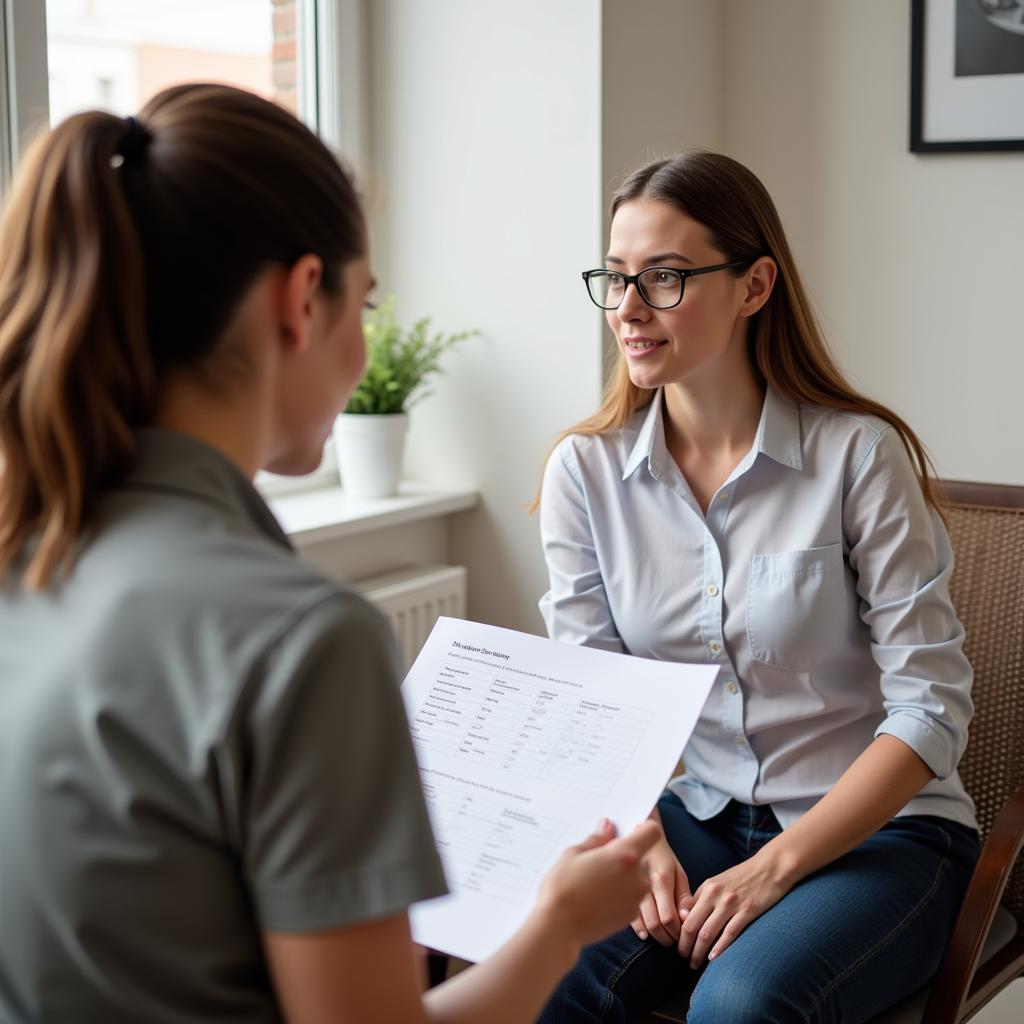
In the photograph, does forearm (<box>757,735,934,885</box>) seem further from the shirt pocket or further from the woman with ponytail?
the woman with ponytail

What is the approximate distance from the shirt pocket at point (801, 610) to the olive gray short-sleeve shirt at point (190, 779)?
940 millimetres

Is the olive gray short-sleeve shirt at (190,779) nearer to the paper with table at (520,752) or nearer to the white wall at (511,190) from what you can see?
the paper with table at (520,752)

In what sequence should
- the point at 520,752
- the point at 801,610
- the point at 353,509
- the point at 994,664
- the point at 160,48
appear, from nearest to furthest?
the point at 520,752 → the point at 801,610 → the point at 994,664 → the point at 160,48 → the point at 353,509

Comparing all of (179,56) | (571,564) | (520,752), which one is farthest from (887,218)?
(520,752)

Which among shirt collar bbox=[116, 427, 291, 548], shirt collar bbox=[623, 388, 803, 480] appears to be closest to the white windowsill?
shirt collar bbox=[623, 388, 803, 480]

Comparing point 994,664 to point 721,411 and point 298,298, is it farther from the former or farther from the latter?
point 298,298

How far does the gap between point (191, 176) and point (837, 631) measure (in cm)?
108

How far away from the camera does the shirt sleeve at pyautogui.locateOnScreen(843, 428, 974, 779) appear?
1551mm

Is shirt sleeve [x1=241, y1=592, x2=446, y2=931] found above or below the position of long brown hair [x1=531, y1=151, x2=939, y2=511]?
below

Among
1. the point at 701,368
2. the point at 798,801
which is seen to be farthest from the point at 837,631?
the point at 701,368

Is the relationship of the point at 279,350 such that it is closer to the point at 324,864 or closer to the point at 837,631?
the point at 324,864

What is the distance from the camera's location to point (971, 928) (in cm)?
148

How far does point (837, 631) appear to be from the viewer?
5.33 feet

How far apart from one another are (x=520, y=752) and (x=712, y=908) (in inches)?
15.1
